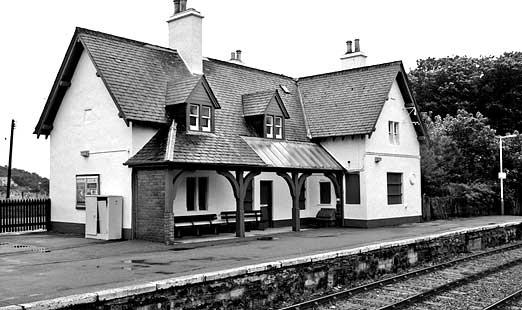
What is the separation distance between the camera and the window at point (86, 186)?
1977 cm

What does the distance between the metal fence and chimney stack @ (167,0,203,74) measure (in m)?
8.31

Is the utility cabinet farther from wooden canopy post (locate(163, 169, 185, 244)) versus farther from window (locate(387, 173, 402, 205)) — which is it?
window (locate(387, 173, 402, 205))

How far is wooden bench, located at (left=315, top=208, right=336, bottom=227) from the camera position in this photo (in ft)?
79.8

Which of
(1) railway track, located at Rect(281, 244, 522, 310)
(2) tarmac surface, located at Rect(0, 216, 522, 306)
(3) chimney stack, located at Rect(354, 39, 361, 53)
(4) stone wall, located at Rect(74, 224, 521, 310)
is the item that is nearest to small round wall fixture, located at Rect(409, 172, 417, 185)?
(2) tarmac surface, located at Rect(0, 216, 522, 306)

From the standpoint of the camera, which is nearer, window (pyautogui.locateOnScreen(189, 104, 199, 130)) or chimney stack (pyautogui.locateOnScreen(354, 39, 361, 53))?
window (pyautogui.locateOnScreen(189, 104, 199, 130))

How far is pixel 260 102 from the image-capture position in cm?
2359

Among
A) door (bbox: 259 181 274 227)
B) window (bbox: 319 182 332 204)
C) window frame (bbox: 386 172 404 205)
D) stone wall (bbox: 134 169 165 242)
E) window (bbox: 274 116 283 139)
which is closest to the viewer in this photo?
stone wall (bbox: 134 169 165 242)

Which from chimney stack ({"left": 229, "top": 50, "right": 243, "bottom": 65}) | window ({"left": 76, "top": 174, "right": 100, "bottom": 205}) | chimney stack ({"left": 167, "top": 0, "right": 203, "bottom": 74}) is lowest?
window ({"left": 76, "top": 174, "right": 100, "bottom": 205})

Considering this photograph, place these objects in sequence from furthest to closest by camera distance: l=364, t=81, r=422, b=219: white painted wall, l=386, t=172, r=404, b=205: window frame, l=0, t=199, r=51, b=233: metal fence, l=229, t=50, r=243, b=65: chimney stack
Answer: l=229, t=50, r=243, b=65: chimney stack → l=386, t=172, r=404, b=205: window frame → l=364, t=81, r=422, b=219: white painted wall → l=0, t=199, r=51, b=233: metal fence

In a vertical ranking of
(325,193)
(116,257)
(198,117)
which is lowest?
(116,257)

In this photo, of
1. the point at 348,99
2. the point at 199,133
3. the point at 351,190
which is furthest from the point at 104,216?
the point at 348,99

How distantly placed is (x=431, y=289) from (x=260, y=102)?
42.4 ft

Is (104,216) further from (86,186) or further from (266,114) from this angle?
(266,114)

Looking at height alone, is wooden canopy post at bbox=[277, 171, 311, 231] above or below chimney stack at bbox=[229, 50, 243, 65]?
below
